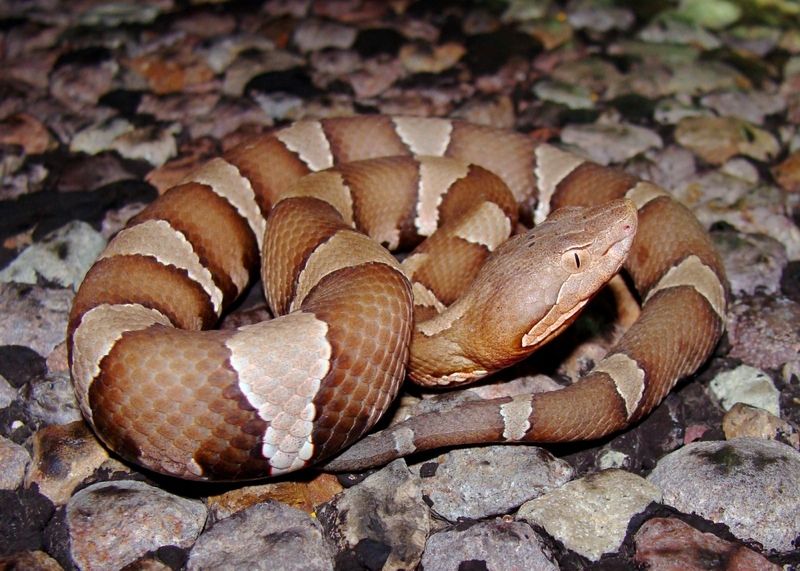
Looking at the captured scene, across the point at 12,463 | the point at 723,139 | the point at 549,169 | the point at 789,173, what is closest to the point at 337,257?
the point at 12,463

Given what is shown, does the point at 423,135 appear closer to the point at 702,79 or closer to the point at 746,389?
the point at 702,79

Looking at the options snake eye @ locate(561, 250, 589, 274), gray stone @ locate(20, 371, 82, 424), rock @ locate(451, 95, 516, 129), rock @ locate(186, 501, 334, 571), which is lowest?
rock @ locate(186, 501, 334, 571)

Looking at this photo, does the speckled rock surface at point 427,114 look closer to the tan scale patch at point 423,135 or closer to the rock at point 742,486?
the rock at point 742,486

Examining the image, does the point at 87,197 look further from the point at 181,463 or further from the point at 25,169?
the point at 181,463

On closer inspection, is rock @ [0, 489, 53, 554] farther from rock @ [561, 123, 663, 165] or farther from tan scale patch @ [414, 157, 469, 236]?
rock @ [561, 123, 663, 165]

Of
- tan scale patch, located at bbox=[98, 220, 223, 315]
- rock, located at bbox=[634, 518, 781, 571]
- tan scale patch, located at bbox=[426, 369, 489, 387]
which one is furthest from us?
tan scale patch, located at bbox=[98, 220, 223, 315]

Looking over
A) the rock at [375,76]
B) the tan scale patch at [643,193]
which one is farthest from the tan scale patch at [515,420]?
the rock at [375,76]

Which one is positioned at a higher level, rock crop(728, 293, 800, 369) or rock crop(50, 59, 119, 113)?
rock crop(50, 59, 119, 113)

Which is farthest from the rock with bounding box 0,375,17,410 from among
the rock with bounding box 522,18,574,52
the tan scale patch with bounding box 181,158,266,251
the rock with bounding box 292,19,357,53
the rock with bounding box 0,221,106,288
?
the rock with bounding box 522,18,574,52
